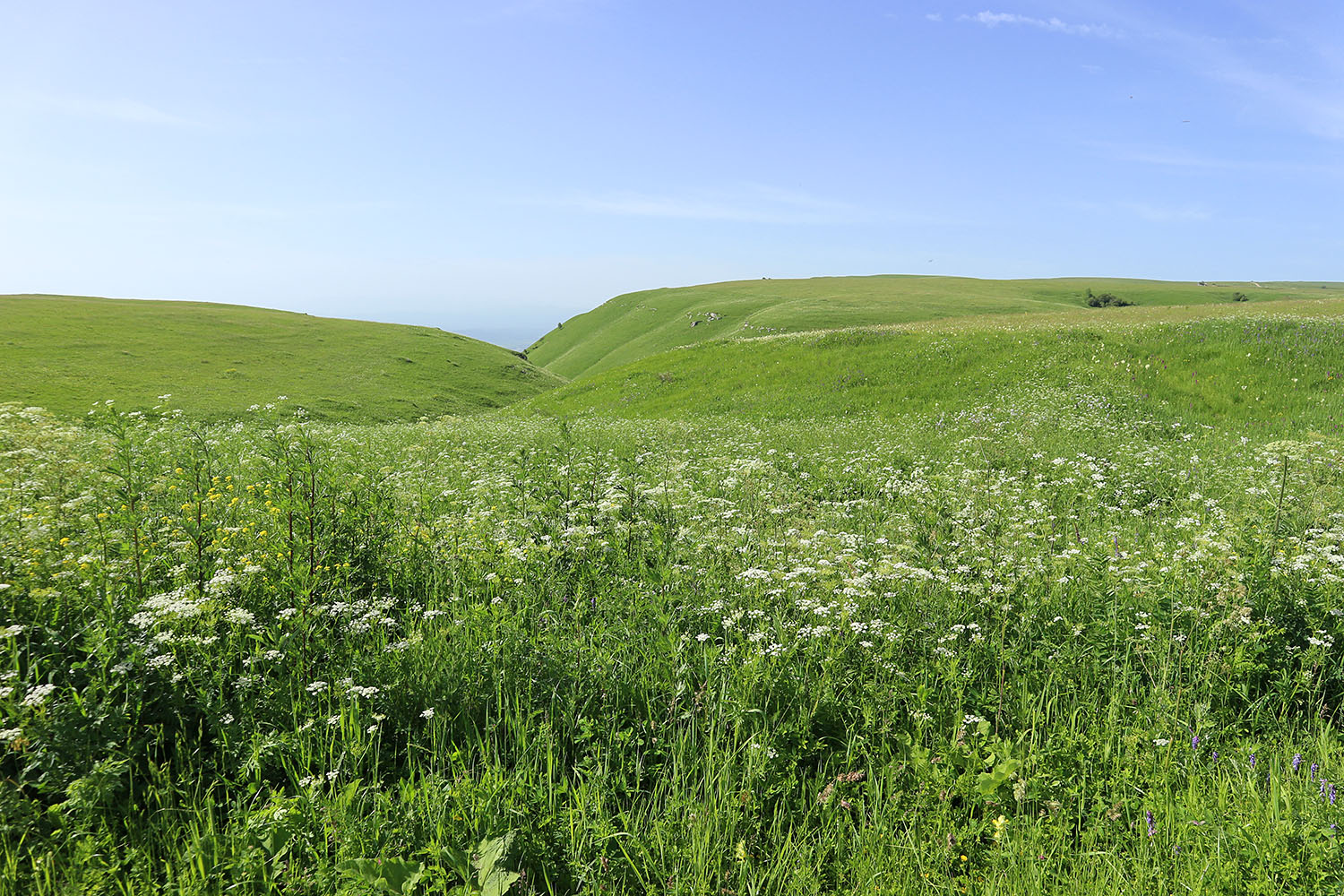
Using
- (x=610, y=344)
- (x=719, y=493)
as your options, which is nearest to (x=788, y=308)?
(x=610, y=344)

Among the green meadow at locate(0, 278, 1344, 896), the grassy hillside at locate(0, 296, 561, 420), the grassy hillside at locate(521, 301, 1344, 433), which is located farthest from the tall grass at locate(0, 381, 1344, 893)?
the grassy hillside at locate(0, 296, 561, 420)

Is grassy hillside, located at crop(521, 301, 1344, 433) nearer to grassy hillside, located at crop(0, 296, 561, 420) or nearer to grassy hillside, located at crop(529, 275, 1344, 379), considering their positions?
grassy hillside, located at crop(0, 296, 561, 420)

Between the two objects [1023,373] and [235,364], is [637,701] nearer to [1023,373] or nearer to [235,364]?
[1023,373]

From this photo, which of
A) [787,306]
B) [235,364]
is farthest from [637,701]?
[787,306]

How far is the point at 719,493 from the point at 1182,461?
8.86 meters

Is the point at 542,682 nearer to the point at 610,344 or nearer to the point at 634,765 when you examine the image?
the point at 634,765

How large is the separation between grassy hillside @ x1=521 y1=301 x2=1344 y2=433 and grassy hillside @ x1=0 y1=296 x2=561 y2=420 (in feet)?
77.5

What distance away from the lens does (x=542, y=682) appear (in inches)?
169

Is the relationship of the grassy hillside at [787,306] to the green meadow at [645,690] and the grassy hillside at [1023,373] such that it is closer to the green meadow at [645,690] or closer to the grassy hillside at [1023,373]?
the grassy hillside at [1023,373]

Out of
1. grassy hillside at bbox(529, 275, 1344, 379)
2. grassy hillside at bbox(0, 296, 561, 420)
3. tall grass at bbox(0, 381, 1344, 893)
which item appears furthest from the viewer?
grassy hillside at bbox(529, 275, 1344, 379)

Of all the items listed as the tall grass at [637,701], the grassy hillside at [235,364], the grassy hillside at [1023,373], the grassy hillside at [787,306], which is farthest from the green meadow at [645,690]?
the grassy hillside at [787,306]

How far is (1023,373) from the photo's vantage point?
25.4 meters

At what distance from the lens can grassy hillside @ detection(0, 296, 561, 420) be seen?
46.2m

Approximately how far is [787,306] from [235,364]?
65.3 metres
